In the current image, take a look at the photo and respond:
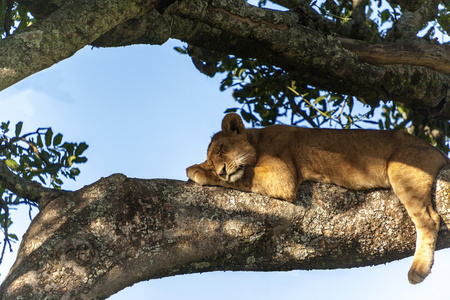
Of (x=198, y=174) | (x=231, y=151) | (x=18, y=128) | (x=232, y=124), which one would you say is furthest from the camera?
(x=18, y=128)

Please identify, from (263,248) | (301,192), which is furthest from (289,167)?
(263,248)

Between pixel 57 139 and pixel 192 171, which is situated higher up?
pixel 57 139

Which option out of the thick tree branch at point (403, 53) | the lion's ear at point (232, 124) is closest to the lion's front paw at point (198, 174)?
the lion's ear at point (232, 124)

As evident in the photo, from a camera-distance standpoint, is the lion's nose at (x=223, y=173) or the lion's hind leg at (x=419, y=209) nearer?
the lion's hind leg at (x=419, y=209)

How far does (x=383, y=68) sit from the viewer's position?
5.37m

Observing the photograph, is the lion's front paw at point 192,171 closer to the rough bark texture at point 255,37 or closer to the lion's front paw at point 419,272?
the rough bark texture at point 255,37

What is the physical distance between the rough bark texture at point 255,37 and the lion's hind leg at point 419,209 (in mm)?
1299

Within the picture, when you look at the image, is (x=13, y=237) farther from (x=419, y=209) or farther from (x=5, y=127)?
(x=419, y=209)

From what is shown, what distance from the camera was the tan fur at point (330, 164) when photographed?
4.18 meters

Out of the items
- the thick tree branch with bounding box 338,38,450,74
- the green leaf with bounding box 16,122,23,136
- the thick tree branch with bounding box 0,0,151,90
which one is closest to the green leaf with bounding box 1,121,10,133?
the green leaf with bounding box 16,122,23,136

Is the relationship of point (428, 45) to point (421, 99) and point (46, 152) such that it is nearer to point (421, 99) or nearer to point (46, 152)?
point (421, 99)

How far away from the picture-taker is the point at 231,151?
15.4 feet

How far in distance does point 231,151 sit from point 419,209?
163cm

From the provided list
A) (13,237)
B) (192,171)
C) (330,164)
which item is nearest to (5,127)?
(13,237)
